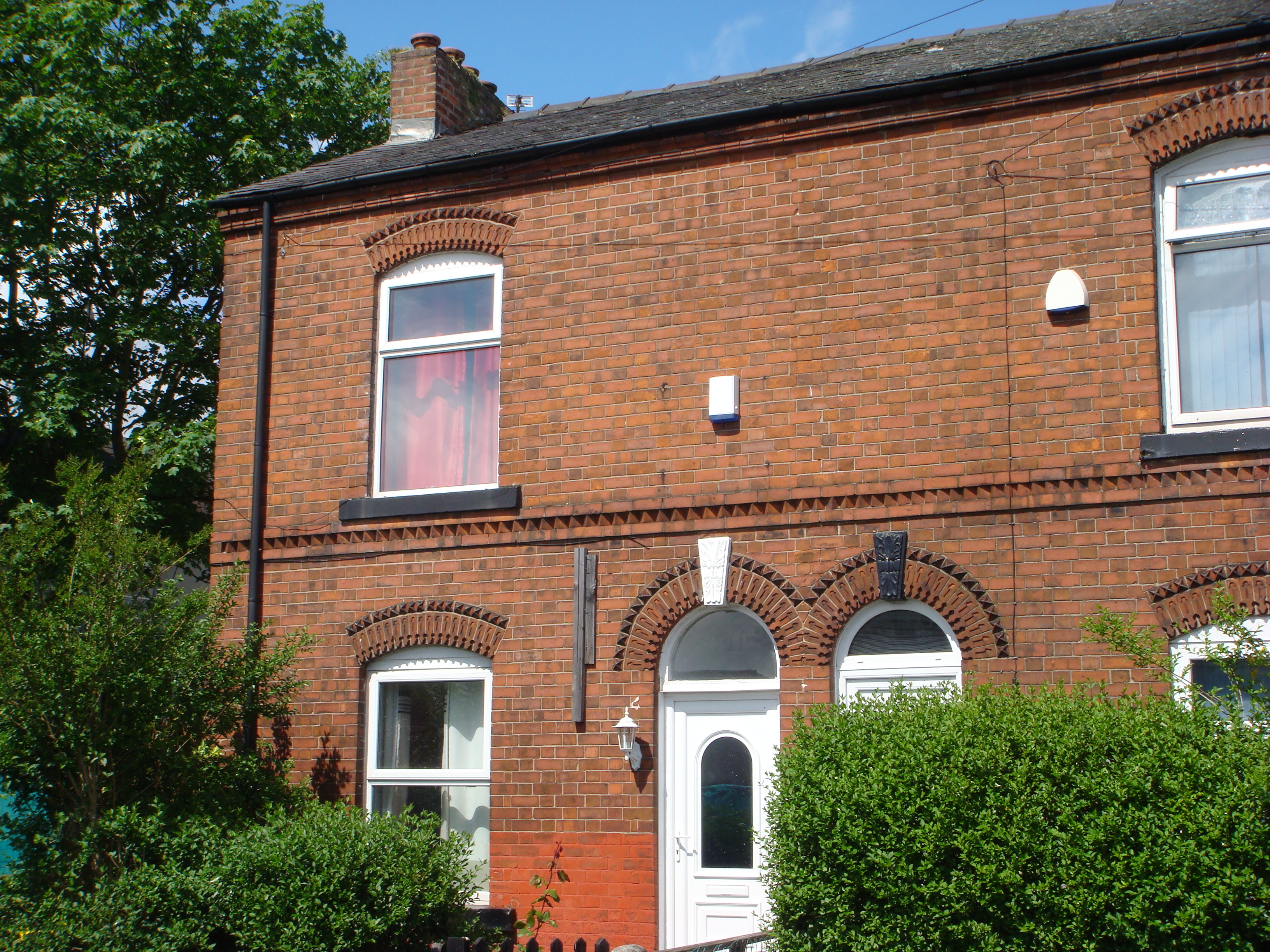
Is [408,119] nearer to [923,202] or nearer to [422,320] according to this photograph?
[422,320]

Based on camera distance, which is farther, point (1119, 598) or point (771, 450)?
point (771, 450)

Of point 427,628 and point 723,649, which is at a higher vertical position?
point 427,628

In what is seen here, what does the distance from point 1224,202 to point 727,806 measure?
5607mm

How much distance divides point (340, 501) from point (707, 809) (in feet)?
13.4

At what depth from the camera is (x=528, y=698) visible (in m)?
9.95

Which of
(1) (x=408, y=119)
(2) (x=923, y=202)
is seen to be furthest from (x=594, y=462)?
(1) (x=408, y=119)

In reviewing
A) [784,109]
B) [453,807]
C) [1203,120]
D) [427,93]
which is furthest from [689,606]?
[427,93]

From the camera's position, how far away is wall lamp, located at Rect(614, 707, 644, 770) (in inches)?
372

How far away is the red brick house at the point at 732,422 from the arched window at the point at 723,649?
0.03m

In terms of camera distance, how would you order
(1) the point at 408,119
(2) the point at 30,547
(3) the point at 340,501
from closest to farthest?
(2) the point at 30,547, (3) the point at 340,501, (1) the point at 408,119

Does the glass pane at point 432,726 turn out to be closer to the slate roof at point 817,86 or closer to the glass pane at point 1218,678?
the slate roof at point 817,86

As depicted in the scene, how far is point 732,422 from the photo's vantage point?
972 cm

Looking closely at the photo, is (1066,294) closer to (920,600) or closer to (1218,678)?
(920,600)

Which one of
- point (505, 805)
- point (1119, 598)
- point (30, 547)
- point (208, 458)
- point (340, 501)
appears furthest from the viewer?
point (208, 458)
